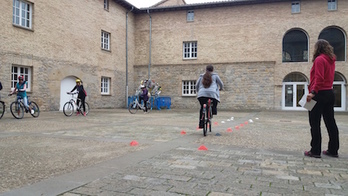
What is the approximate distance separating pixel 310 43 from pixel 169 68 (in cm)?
1077

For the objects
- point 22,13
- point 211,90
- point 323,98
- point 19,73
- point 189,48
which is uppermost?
point 22,13

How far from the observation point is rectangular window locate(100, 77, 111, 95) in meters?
21.1

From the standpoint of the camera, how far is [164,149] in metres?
4.96

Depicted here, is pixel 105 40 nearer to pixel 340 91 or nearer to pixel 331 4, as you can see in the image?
pixel 331 4

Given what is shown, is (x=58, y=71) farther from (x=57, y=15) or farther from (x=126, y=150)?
(x=126, y=150)

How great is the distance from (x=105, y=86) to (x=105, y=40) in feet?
11.2

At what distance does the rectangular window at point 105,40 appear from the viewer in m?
20.8

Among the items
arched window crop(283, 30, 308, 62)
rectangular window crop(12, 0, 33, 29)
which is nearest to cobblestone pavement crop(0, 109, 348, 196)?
rectangular window crop(12, 0, 33, 29)

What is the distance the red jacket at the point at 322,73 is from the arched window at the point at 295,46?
59.1 ft

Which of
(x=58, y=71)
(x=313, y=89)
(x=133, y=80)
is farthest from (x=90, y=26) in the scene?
(x=313, y=89)

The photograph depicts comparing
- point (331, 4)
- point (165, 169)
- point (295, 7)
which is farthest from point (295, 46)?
point (165, 169)

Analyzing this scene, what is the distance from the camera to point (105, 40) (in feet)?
69.7

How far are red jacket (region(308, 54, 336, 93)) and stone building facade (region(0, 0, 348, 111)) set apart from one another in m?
14.5

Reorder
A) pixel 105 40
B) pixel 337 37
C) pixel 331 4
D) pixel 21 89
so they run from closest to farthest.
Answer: pixel 21 89 < pixel 331 4 < pixel 337 37 < pixel 105 40
